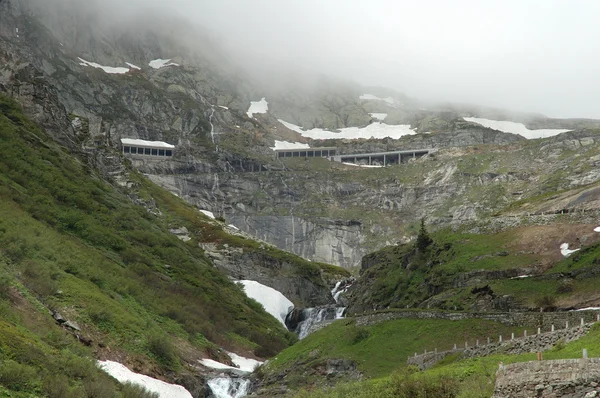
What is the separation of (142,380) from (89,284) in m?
14.6

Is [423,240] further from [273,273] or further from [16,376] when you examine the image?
[16,376]

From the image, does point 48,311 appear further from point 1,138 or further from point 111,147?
point 111,147

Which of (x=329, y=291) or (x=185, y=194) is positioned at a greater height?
(x=185, y=194)

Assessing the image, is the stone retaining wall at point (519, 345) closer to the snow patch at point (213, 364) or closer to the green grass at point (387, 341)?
the green grass at point (387, 341)

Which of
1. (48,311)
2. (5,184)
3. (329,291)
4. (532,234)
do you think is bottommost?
(329,291)

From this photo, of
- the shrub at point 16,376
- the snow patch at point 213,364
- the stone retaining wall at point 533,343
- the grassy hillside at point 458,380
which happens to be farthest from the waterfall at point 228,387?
the grassy hillside at point 458,380

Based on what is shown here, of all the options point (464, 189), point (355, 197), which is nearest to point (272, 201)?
point (355, 197)

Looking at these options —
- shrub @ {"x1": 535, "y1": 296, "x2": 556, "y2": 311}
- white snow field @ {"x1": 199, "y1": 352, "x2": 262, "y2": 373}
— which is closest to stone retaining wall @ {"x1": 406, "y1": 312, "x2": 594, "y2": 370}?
shrub @ {"x1": 535, "y1": 296, "x2": 556, "y2": 311}

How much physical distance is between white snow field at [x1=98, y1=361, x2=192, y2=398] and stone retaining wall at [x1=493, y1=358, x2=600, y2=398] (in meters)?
32.1

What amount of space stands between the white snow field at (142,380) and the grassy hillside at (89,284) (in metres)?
1.41

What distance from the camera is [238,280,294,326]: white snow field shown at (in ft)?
316

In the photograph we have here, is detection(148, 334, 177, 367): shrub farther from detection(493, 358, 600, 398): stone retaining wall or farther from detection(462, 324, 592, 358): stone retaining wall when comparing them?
detection(493, 358, 600, 398): stone retaining wall

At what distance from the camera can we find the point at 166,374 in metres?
48.6

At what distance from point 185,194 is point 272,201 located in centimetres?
2497
